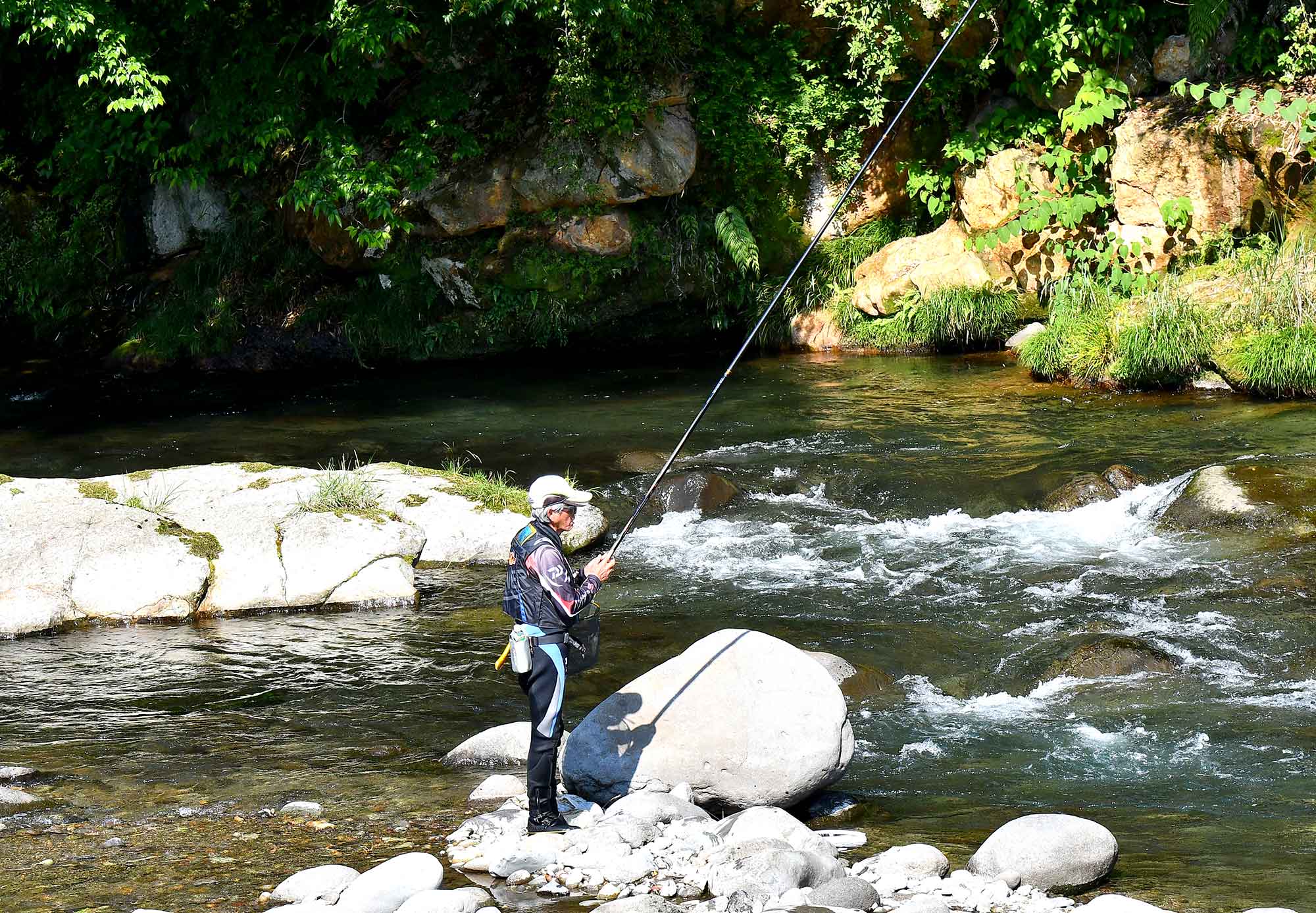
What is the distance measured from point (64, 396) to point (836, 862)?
14.7 metres

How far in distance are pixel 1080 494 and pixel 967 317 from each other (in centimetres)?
639

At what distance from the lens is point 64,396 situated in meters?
16.6

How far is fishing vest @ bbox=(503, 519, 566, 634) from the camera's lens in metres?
5.42

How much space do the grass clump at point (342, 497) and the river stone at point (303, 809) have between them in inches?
173

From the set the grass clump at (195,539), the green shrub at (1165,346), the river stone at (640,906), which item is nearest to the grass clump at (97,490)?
the grass clump at (195,539)

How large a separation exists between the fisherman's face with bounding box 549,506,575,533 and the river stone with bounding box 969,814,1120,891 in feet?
7.12

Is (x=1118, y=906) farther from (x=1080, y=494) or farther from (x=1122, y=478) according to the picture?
(x=1122, y=478)

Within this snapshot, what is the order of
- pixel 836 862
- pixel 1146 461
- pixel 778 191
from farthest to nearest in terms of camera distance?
pixel 778 191 < pixel 1146 461 < pixel 836 862

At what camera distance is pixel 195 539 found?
9500 millimetres

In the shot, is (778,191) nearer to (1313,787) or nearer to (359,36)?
(359,36)

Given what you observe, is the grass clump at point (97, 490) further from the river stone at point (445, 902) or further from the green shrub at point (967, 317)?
the green shrub at point (967, 317)

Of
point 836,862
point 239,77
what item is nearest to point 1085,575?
point 836,862

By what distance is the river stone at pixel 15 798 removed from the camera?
5668 millimetres

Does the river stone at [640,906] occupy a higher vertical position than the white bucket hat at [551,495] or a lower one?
lower
